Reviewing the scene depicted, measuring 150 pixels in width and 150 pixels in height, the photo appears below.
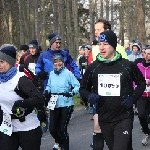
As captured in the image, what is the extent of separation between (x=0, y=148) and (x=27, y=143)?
32cm

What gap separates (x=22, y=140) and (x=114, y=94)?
115 cm

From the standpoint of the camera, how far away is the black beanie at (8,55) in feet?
14.9

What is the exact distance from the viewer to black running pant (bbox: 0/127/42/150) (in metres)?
4.63

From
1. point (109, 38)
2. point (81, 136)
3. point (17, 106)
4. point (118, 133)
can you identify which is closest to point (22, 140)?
point (17, 106)

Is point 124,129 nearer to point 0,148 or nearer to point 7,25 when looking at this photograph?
point 0,148

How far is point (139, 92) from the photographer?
4.96m

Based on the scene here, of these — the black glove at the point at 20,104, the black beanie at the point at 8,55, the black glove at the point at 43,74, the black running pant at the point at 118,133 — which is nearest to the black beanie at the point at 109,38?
the black running pant at the point at 118,133

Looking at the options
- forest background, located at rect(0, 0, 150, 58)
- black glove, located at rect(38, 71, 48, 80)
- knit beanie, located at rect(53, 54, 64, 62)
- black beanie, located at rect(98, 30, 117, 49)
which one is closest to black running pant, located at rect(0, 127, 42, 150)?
black beanie, located at rect(98, 30, 117, 49)

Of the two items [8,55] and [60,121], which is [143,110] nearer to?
[60,121]

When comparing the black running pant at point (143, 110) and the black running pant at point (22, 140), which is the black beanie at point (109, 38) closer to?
the black running pant at point (22, 140)

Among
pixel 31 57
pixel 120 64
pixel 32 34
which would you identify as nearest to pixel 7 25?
pixel 32 34

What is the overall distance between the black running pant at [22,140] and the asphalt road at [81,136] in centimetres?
303

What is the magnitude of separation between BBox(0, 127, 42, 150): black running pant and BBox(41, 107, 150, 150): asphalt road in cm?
303

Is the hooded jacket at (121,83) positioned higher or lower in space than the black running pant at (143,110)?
higher
